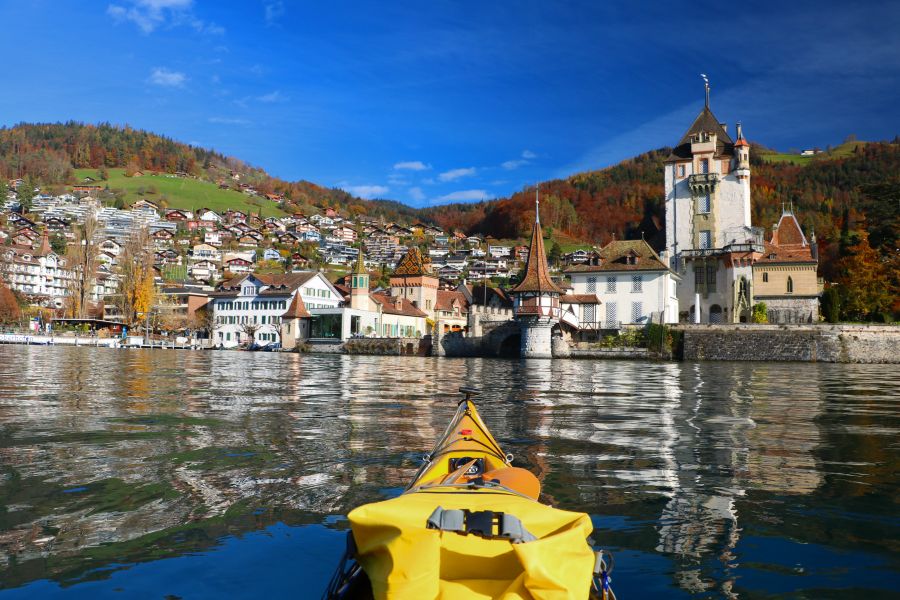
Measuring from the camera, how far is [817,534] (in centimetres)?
637

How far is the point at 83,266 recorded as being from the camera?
3403 inches

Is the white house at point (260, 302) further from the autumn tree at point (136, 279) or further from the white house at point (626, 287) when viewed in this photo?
the white house at point (626, 287)

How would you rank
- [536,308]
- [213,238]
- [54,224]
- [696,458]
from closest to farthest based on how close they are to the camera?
[696,458] < [536,308] < [54,224] < [213,238]

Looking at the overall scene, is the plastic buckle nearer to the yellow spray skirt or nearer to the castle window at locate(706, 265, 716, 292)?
the yellow spray skirt

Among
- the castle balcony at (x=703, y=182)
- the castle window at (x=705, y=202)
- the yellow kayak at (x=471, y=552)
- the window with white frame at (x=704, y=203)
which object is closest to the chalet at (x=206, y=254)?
the castle balcony at (x=703, y=182)

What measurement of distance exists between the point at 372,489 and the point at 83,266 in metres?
90.9

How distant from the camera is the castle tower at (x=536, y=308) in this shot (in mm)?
56156

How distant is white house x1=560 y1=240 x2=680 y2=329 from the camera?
58094 mm

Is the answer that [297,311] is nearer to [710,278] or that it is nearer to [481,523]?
[710,278]

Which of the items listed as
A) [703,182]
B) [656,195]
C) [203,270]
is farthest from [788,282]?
[203,270]

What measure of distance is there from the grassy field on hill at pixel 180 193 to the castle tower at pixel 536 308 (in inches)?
5227

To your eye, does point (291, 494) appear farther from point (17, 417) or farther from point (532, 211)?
point (532, 211)

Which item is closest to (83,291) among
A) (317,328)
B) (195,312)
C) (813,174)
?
(195,312)

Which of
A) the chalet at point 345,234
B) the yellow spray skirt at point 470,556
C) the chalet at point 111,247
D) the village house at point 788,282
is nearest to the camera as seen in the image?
the yellow spray skirt at point 470,556
